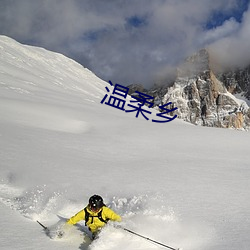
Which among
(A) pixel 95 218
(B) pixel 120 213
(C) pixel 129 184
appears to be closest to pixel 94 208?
(A) pixel 95 218

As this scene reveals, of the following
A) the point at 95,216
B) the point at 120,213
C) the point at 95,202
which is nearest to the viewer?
the point at 95,202

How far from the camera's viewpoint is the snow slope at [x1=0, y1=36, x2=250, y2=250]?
5293mm

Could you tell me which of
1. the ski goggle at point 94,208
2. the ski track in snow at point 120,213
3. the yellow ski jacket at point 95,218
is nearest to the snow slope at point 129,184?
the ski track in snow at point 120,213

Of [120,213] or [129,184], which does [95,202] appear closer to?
[120,213]

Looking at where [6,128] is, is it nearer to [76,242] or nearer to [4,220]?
[4,220]

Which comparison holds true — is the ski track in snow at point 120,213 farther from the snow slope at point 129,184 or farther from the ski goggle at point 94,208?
the ski goggle at point 94,208

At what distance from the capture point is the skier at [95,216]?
5.62 metres

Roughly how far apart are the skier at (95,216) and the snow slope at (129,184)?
24 cm

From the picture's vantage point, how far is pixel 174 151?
11570 millimetres

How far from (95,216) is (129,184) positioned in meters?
2.20

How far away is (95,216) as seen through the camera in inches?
225

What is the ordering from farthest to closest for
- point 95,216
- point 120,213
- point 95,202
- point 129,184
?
point 129,184
point 120,213
point 95,216
point 95,202

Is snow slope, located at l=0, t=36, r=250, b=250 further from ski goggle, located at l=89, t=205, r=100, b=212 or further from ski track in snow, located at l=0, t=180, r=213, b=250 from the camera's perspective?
ski goggle, located at l=89, t=205, r=100, b=212

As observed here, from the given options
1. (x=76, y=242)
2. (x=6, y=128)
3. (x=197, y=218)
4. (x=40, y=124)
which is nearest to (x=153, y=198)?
(x=197, y=218)
